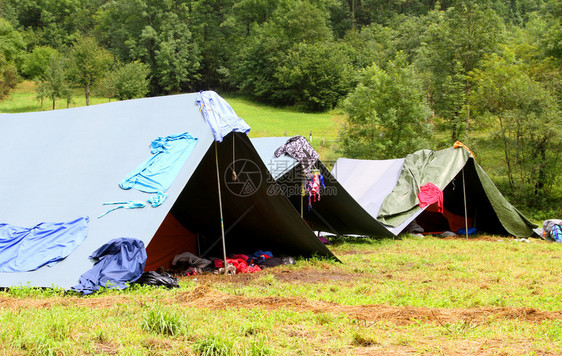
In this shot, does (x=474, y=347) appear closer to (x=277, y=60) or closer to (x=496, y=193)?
(x=496, y=193)

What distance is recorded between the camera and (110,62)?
39.5 meters

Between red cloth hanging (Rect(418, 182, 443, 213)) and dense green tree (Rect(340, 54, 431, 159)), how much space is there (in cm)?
1042

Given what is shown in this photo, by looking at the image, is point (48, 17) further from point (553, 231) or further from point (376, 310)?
point (376, 310)

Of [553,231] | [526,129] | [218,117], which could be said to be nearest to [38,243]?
[218,117]

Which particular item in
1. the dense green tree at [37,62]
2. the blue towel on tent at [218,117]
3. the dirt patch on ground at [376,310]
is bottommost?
the dirt patch on ground at [376,310]

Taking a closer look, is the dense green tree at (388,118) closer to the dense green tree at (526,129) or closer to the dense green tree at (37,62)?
the dense green tree at (526,129)

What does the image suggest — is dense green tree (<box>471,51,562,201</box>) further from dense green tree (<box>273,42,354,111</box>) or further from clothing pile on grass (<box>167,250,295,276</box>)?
dense green tree (<box>273,42,354,111</box>)

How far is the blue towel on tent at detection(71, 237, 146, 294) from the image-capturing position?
4.91 metres

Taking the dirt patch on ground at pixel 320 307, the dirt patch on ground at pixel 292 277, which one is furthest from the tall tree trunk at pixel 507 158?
the dirt patch on ground at pixel 320 307

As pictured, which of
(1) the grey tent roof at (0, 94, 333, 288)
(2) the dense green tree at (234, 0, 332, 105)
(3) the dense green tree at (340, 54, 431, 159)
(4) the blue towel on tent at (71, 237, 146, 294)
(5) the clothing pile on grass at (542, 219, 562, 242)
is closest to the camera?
(4) the blue towel on tent at (71, 237, 146, 294)

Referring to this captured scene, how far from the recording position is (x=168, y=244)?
7.50 metres

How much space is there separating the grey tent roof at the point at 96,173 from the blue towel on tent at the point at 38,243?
93 mm

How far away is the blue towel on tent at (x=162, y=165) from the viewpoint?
236 inches

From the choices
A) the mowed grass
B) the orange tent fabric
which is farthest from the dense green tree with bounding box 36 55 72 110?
the mowed grass
